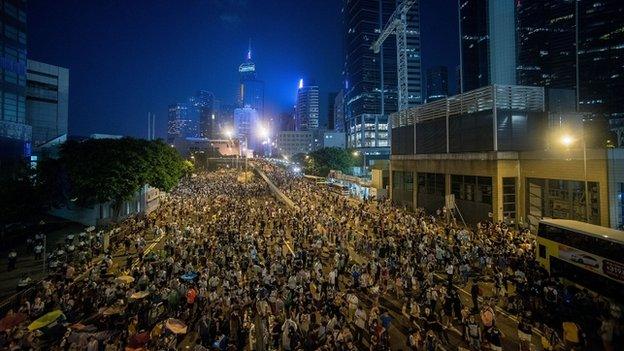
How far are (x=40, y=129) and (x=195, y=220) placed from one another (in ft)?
202

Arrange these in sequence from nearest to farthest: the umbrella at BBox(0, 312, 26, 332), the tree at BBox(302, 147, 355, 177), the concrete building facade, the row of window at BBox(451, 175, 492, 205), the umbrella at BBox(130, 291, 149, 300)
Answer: the umbrella at BBox(0, 312, 26, 332) → the umbrella at BBox(130, 291, 149, 300) → the concrete building facade → the row of window at BBox(451, 175, 492, 205) → the tree at BBox(302, 147, 355, 177)

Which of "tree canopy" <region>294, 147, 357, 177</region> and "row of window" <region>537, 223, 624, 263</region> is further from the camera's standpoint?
"tree canopy" <region>294, 147, 357, 177</region>

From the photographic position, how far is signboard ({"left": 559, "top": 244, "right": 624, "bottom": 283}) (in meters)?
12.0

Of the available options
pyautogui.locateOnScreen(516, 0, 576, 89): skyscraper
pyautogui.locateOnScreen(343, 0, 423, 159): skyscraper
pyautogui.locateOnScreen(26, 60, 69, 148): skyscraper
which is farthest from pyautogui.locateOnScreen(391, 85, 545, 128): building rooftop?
pyautogui.locateOnScreen(516, 0, 576, 89): skyscraper

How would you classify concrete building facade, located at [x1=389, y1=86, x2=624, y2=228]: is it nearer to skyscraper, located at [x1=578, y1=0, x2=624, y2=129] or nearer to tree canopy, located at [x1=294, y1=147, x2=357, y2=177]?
tree canopy, located at [x1=294, y1=147, x2=357, y2=177]

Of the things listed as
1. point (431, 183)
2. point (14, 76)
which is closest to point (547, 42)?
point (431, 183)

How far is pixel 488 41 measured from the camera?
148000mm

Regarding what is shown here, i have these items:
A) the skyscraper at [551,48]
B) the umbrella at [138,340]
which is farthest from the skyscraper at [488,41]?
the umbrella at [138,340]

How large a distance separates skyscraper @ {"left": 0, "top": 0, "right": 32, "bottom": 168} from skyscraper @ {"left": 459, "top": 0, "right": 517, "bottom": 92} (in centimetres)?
15143

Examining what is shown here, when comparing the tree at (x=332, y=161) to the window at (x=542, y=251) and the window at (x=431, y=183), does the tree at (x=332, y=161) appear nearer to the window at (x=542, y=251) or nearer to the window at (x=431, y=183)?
the window at (x=431, y=183)

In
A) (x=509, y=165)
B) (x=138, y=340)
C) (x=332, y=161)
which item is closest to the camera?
(x=138, y=340)

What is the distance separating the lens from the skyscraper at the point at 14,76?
45375 mm

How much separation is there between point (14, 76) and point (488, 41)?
15974 cm

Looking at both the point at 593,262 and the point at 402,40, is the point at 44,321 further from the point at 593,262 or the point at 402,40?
the point at 402,40
